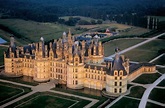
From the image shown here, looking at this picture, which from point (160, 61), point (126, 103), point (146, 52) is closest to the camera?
point (126, 103)

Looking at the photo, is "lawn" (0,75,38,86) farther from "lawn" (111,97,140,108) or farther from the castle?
"lawn" (111,97,140,108)

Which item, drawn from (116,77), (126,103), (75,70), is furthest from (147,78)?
(75,70)

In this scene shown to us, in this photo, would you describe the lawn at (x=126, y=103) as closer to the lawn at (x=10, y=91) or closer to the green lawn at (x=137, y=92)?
the green lawn at (x=137, y=92)

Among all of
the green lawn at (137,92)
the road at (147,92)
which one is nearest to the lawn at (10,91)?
the green lawn at (137,92)

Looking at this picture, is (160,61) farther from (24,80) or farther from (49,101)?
(49,101)

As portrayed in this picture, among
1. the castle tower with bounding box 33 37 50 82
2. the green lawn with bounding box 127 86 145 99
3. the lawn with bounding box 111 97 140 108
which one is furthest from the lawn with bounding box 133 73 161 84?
the castle tower with bounding box 33 37 50 82

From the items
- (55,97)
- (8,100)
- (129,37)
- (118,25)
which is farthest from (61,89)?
(118,25)
